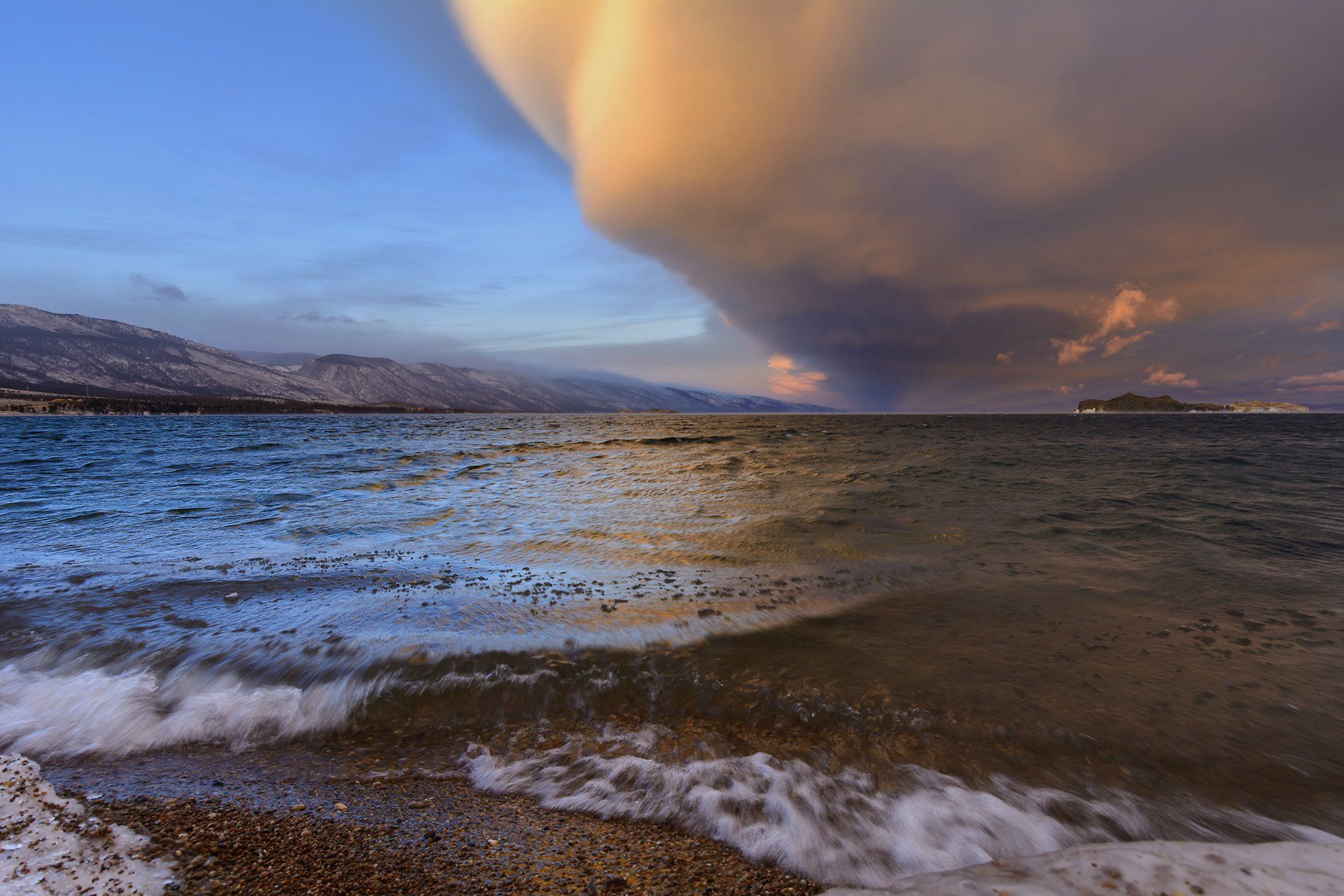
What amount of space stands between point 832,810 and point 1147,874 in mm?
1743

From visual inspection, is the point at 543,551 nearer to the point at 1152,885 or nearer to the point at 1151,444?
the point at 1152,885

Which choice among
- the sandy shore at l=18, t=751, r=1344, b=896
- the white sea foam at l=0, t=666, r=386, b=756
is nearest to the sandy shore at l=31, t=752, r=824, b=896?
the sandy shore at l=18, t=751, r=1344, b=896

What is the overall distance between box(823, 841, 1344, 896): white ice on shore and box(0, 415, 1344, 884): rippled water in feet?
0.88

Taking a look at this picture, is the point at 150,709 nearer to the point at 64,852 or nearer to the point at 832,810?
the point at 64,852

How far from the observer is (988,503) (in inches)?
685

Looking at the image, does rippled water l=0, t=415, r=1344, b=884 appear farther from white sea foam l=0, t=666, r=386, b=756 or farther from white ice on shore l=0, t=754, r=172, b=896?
white ice on shore l=0, t=754, r=172, b=896

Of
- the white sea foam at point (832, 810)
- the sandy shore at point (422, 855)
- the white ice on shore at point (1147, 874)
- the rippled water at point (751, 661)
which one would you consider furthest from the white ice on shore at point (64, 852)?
the white ice on shore at point (1147, 874)

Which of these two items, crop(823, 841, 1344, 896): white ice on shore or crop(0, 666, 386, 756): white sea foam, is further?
crop(0, 666, 386, 756): white sea foam

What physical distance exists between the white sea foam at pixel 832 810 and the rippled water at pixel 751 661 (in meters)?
0.02

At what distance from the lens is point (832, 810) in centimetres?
377

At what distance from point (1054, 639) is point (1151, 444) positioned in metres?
60.7

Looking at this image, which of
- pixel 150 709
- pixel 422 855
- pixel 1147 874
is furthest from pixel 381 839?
pixel 1147 874

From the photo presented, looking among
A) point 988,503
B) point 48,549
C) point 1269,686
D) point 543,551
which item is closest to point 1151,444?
point 988,503

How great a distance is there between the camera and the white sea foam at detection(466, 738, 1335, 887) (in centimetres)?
343
